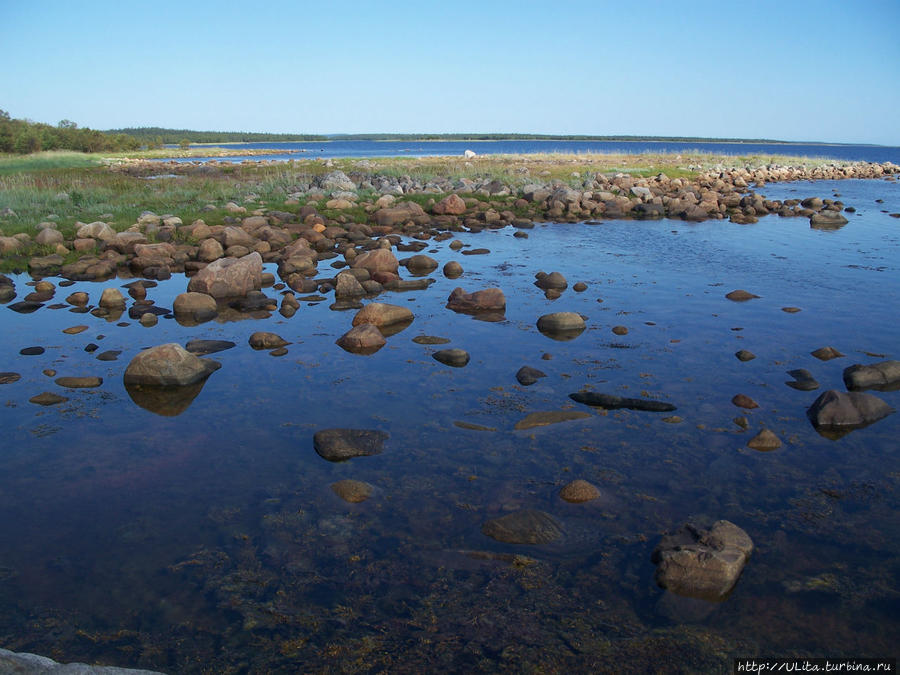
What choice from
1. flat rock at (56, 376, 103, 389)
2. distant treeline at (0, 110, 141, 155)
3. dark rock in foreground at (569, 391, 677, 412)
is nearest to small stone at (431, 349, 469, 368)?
dark rock in foreground at (569, 391, 677, 412)

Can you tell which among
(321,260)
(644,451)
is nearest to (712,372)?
(644,451)

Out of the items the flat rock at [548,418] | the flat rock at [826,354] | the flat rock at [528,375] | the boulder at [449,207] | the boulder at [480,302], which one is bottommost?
the flat rock at [548,418]

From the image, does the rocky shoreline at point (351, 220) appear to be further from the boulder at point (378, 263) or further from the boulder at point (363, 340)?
the boulder at point (363, 340)

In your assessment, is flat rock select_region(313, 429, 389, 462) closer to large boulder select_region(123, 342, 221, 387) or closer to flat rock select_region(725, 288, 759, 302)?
large boulder select_region(123, 342, 221, 387)

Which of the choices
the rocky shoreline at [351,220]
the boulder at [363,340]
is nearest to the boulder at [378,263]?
the rocky shoreline at [351,220]

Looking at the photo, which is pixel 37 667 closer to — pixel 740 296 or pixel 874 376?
pixel 874 376

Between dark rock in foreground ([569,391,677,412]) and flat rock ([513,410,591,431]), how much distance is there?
387mm

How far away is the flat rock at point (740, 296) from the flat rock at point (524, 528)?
10862 mm

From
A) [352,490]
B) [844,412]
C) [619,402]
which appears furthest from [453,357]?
[844,412]

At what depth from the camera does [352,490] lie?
679 cm

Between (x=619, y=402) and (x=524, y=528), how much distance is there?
11.4ft

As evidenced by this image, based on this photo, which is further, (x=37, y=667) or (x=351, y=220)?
(x=351, y=220)

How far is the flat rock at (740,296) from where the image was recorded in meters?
15.0

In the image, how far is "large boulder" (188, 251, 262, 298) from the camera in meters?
15.1
